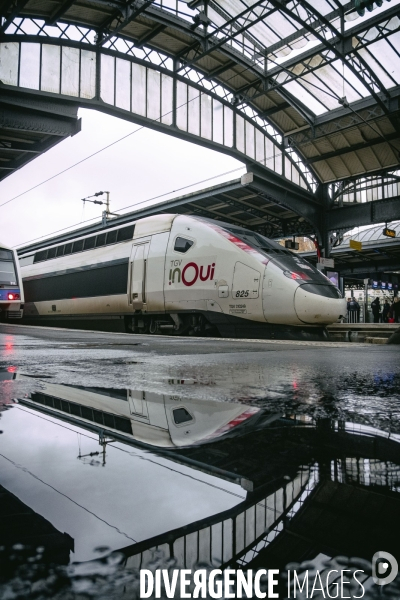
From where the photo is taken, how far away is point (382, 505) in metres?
0.74

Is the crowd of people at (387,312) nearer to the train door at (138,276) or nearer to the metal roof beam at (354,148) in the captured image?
the metal roof beam at (354,148)

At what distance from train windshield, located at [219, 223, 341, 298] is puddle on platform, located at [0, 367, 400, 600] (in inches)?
303

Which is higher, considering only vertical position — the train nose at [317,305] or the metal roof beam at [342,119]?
the metal roof beam at [342,119]

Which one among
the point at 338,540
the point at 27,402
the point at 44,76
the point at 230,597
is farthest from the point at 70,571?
the point at 44,76

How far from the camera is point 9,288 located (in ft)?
46.5

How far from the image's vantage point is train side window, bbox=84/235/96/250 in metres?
13.1

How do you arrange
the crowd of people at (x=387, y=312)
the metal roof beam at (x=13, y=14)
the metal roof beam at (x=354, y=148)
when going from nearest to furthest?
the metal roof beam at (x=13, y=14)
the crowd of people at (x=387, y=312)
the metal roof beam at (x=354, y=148)

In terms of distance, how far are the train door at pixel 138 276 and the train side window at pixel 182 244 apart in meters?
1.02

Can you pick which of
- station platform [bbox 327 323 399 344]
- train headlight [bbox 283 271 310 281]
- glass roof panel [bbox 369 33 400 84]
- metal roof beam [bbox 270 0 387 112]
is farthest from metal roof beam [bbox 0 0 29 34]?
station platform [bbox 327 323 399 344]

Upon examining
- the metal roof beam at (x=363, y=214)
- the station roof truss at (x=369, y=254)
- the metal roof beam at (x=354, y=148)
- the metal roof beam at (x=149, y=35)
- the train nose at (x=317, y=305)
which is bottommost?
the train nose at (x=317, y=305)

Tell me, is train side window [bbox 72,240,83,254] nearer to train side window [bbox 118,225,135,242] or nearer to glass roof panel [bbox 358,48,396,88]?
train side window [bbox 118,225,135,242]

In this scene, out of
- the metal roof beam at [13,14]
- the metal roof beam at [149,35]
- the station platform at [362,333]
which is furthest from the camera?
Answer: the metal roof beam at [149,35]

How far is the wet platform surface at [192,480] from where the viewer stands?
1.96 ft

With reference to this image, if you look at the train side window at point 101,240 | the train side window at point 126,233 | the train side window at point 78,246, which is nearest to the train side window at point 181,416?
the train side window at point 126,233
